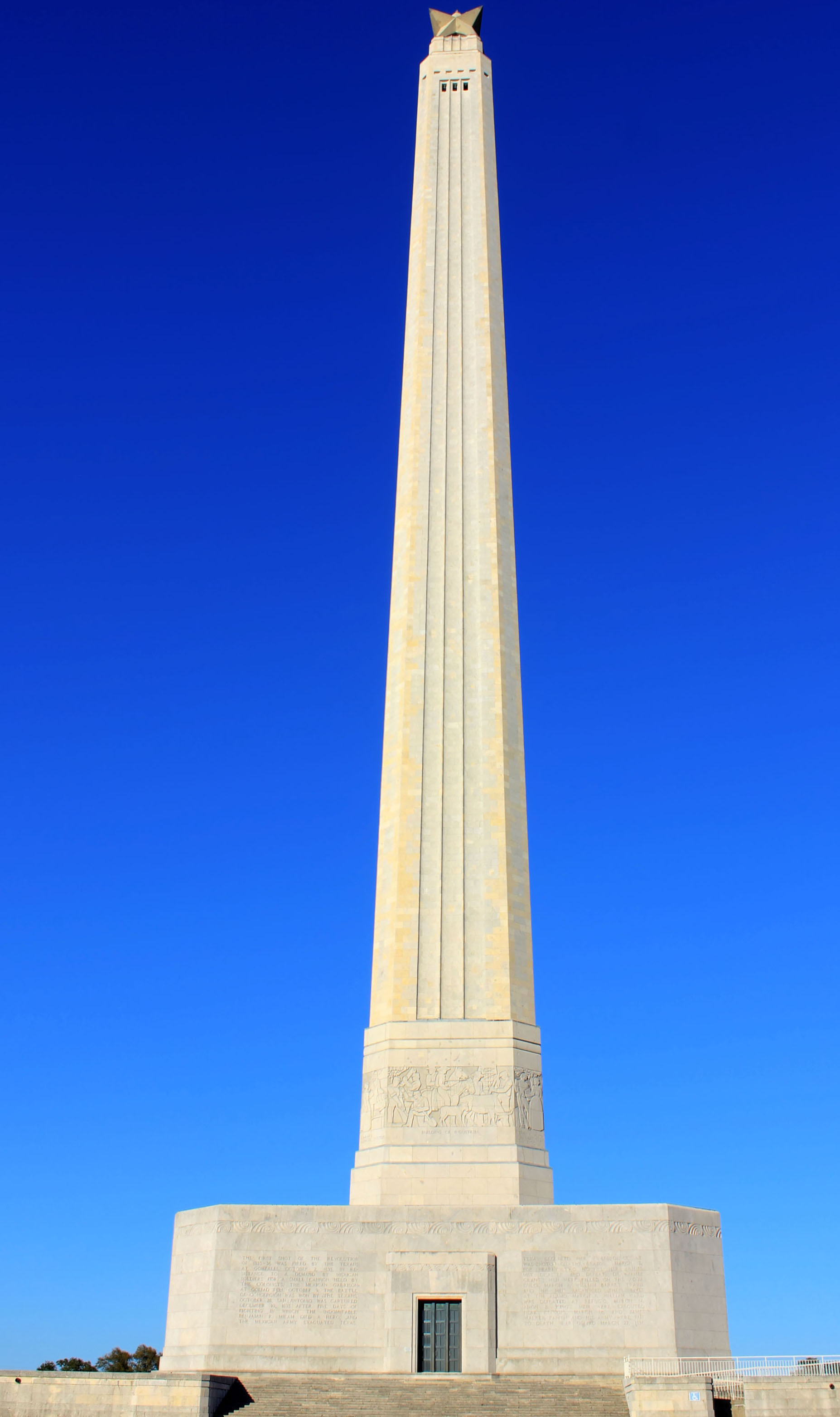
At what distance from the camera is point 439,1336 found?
21.1 metres

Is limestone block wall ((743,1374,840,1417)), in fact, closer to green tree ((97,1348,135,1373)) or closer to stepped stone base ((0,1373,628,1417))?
stepped stone base ((0,1373,628,1417))

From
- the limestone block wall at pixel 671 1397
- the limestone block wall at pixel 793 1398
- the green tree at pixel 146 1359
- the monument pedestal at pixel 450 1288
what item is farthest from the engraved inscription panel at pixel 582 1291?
the green tree at pixel 146 1359

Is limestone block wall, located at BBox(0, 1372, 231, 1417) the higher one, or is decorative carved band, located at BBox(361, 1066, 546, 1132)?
decorative carved band, located at BBox(361, 1066, 546, 1132)

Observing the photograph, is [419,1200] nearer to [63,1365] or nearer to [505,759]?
[505,759]

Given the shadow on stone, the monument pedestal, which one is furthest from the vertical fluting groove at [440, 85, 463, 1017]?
the shadow on stone

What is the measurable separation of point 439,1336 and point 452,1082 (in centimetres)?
464

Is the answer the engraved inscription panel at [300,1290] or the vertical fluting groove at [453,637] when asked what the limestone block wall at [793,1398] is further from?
the vertical fluting groove at [453,637]

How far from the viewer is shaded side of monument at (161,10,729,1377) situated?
69.6ft

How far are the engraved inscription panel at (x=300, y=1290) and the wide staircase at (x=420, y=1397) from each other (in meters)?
0.88

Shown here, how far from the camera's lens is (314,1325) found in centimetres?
2133

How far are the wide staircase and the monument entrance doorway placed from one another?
0.49m

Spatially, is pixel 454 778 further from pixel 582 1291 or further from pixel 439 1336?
pixel 439 1336

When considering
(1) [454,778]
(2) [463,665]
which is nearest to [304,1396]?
(1) [454,778]

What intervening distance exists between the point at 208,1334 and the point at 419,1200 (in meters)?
4.34
